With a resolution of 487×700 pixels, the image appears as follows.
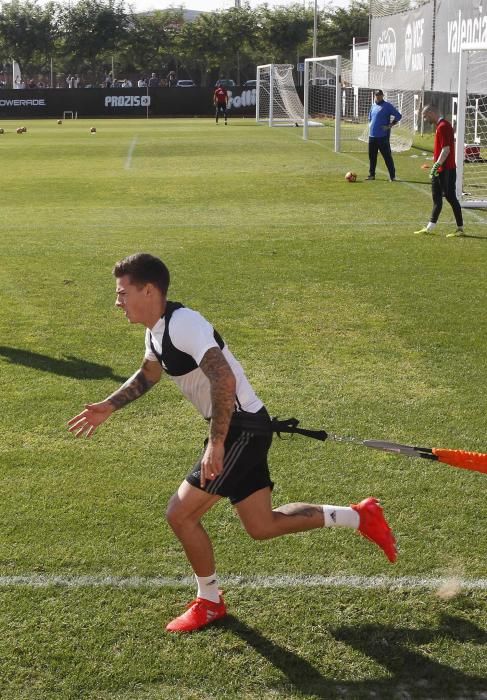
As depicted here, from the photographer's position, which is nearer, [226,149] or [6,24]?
[226,149]

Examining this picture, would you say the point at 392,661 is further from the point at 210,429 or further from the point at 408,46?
the point at 408,46

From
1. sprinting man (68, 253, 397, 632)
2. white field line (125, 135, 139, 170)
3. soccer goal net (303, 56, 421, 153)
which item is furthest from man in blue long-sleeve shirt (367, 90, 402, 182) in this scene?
sprinting man (68, 253, 397, 632)

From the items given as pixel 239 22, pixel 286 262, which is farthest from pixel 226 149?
pixel 239 22

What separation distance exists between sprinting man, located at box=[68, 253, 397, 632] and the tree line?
87.0 m

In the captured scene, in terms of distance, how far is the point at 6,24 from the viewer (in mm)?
89125

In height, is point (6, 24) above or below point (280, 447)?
above

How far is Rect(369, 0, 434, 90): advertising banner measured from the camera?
3466 centimetres

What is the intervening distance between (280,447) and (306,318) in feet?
13.8

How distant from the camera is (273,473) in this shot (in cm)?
700

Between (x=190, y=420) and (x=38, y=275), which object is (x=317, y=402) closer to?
(x=190, y=420)

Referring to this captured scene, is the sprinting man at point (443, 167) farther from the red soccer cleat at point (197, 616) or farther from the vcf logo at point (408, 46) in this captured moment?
the vcf logo at point (408, 46)

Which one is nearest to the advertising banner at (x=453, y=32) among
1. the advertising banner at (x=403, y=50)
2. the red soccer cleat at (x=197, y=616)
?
the advertising banner at (x=403, y=50)

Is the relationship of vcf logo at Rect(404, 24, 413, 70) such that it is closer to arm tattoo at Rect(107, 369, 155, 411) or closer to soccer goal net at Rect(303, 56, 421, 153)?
soccer goal net at Rect(303, 56, 421, 153)

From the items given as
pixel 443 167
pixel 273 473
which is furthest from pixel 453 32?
pixel 273 473
